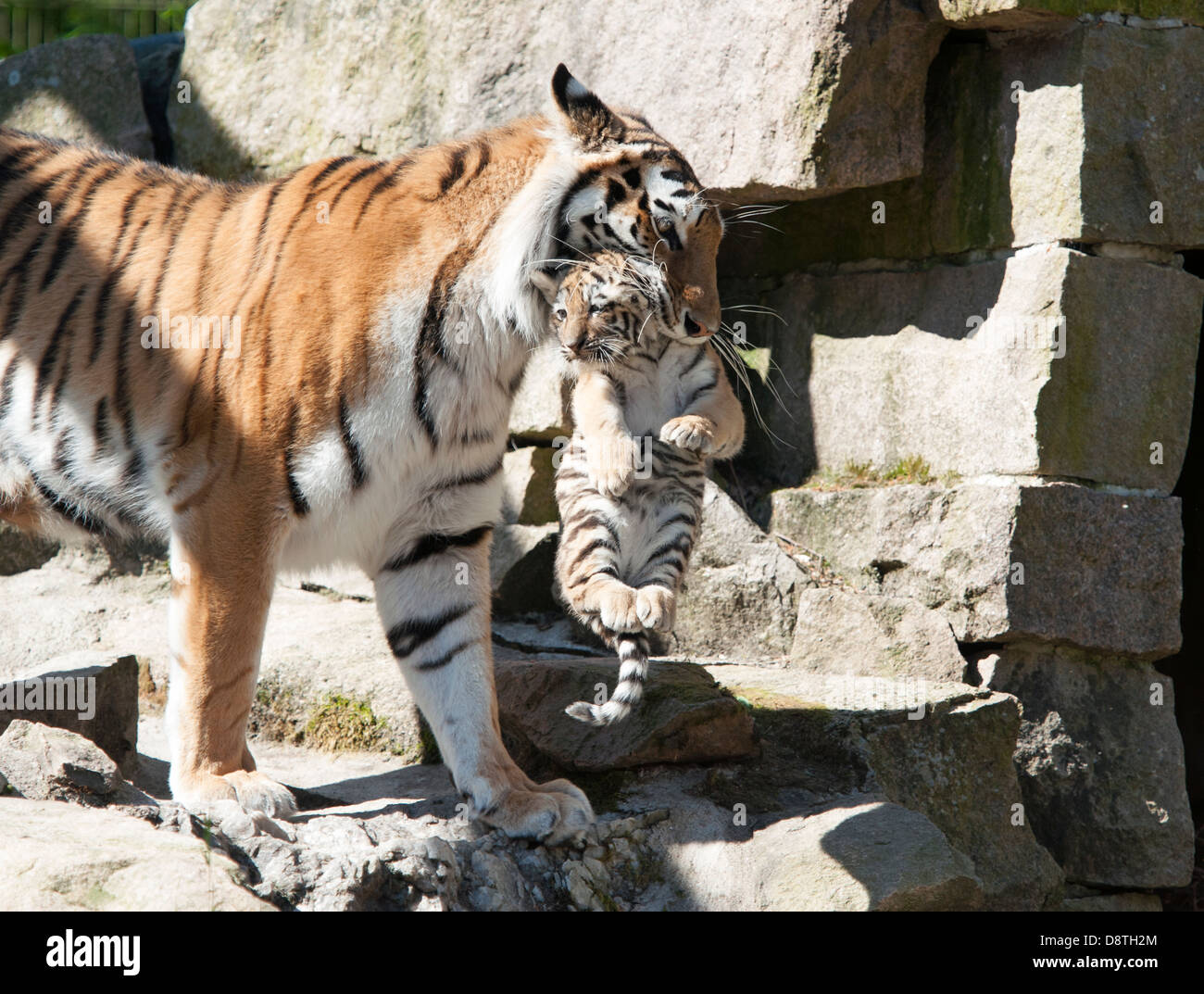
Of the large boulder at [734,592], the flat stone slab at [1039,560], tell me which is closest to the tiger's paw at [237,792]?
the large boulder at [734,592]

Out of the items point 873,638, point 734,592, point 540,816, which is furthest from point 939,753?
point 540,816

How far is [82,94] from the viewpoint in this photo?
19.3ft

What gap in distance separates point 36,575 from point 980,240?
3763 mm

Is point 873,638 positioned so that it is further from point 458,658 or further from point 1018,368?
point 458,658

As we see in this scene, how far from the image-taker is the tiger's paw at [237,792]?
2.98 metres

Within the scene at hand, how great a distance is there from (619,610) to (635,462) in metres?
0.56

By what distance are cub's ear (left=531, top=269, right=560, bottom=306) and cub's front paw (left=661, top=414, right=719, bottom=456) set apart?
0.70 m

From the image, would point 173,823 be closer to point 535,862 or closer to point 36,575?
point 535,862

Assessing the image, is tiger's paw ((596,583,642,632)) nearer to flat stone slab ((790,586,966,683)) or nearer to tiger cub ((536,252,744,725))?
tiger cub ((536,252,744,725))

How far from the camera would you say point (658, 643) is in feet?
15.5

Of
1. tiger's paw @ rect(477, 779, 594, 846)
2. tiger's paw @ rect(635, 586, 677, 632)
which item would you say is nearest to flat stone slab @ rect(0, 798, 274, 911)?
tiger's paw @ rect(477, 779, 594, 846)

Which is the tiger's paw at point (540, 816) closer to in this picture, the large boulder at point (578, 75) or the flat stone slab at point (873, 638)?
the flat stone slab at point (873, 638)

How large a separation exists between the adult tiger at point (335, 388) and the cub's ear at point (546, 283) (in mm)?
27

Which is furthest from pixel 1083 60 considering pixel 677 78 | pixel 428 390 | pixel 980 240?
pixel 428 390
